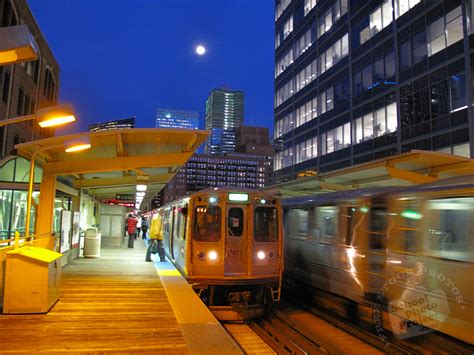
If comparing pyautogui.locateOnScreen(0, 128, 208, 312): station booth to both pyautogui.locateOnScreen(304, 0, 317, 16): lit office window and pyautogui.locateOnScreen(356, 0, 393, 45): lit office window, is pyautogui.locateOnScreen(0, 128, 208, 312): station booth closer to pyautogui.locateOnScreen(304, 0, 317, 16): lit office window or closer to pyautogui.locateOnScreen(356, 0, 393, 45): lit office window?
pyautogui.locateOnScreen(356, 0, 393, 45): lit office window

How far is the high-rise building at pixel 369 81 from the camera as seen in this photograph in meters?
23.7

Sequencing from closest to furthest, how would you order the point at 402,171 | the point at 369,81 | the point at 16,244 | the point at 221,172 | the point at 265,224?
the point at 16,244 < the point at 265,224 < the point at 402,171 < the point at 369,81 < the point at 221,172

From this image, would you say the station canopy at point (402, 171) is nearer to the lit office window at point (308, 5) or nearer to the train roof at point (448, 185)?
the train roof at point (448, 185)

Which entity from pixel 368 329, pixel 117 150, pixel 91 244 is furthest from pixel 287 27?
pixel 368 329

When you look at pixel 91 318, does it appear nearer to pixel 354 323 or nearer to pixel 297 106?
pixel 354 323

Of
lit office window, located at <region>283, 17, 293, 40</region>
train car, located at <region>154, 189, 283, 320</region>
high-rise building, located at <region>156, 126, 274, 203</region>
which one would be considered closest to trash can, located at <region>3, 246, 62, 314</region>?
train car, located at <region>154, 189, 283, 320</region>

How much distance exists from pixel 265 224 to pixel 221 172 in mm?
134637

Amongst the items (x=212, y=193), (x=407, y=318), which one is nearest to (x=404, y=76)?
(x=212, y=193)

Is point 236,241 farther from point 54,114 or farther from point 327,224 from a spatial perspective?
point 54,114

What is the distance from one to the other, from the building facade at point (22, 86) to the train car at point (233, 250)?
43.0 ft

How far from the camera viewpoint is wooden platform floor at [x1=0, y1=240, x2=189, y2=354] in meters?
5.52

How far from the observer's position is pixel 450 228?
22.9 ft

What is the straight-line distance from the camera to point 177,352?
211 inches

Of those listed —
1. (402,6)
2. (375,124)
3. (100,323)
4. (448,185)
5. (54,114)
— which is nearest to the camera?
(100,323)
